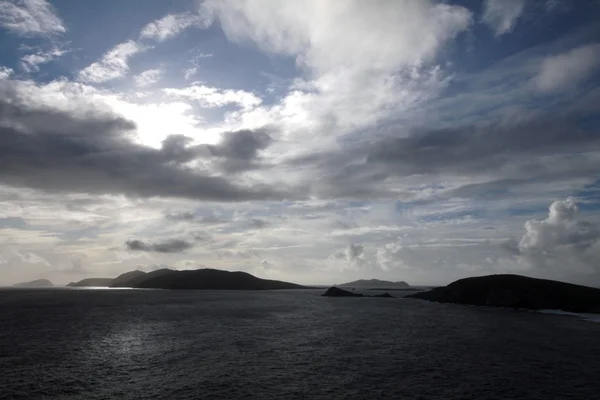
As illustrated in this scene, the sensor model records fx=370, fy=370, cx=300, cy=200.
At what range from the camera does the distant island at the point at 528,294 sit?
477 ft

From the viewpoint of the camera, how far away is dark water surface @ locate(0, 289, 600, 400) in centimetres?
4122

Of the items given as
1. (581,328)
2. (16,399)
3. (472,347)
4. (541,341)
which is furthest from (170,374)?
(581,328)

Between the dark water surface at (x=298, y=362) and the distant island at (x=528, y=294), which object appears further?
the distant island at (x=528, y=294)

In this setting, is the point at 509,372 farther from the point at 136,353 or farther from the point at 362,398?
the point at 136,353

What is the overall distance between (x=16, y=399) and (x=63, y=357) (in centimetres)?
2159

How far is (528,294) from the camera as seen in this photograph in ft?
513

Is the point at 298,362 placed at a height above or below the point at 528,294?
below

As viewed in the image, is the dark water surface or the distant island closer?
the dark water surface

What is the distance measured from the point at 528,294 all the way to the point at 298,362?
5552 inches

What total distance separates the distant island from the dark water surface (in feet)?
203

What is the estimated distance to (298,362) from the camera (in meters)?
54.8

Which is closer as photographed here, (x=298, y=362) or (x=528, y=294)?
(x=298, y=362)

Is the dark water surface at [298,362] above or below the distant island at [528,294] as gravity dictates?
below

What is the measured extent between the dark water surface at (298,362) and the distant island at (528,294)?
61931 mm
